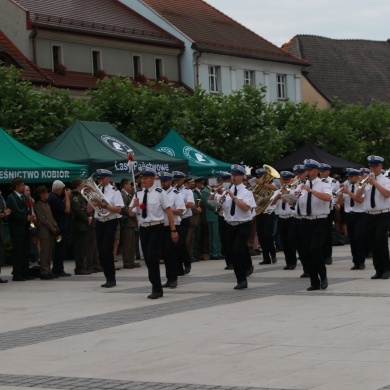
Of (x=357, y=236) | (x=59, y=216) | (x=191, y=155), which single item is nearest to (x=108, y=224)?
(x=59, y=216)

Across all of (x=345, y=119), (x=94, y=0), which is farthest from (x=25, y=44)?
(x=345, y=119)

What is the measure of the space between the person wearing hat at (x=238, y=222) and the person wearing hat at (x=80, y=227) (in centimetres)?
488

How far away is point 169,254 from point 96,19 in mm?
36533

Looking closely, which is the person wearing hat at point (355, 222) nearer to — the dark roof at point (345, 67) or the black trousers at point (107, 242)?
the black trousers at point (107, 242)

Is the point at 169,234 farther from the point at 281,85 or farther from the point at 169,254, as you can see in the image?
the point at 281,85

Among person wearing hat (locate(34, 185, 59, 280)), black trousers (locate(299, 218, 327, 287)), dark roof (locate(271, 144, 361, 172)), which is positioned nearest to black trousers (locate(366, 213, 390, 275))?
black trousers (locate(299, 218, 327, 287))

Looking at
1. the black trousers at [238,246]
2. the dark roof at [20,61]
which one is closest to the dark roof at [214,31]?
the dark roof at [20,61]

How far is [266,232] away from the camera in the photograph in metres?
23.7

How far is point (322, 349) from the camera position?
36.8 ft

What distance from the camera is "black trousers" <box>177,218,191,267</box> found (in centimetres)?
2012

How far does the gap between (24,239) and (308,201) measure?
20.6ft

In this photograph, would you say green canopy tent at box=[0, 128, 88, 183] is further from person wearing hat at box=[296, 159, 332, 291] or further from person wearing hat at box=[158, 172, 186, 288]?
person wearing hat at box=[296, 159, 332, 291]

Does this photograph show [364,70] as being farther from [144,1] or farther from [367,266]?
[367,266]

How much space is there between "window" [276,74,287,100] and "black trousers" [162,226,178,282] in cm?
4728
